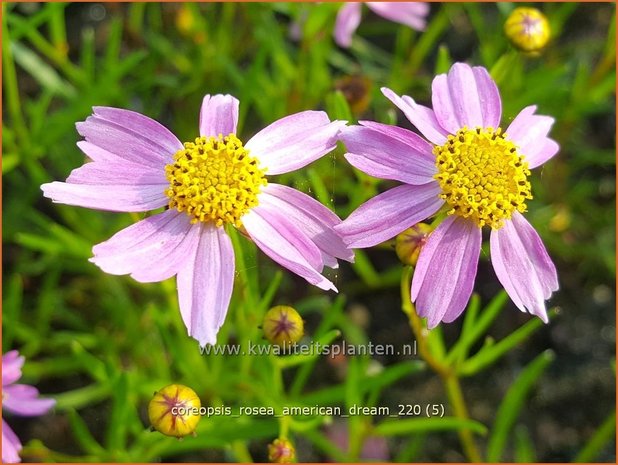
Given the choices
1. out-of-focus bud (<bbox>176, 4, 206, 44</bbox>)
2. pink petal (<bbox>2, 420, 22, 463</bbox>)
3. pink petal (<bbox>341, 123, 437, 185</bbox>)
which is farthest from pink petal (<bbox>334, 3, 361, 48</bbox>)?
pink petal (<bbox>2, 420, 22, 463</bbox>)

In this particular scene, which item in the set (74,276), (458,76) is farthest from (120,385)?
(74,276)

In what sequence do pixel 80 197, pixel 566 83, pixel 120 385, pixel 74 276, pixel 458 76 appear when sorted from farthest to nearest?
pixel 74 276 → pixel 566 83 → pixel 120 385 → pixel 458 76 → pixel 80 197

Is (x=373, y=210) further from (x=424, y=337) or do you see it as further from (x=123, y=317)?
(x=123, y=317)

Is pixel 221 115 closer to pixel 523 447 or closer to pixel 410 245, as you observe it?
pixel 410 245

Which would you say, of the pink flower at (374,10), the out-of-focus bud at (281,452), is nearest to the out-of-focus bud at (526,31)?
the pink flower at (374,10)

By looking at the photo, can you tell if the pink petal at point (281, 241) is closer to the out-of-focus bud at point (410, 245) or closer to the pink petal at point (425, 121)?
the out-of-focus bud at point (410, 245)

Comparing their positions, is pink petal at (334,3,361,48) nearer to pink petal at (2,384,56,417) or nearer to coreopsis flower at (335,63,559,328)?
coreopsis flower at (335,63,559,328)
